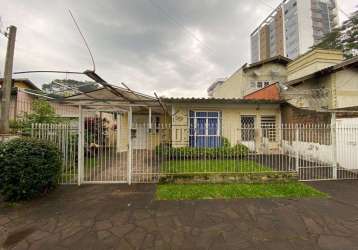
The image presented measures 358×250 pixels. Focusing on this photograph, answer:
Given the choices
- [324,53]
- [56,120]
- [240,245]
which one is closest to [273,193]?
[240,245]

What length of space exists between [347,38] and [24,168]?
2414cm

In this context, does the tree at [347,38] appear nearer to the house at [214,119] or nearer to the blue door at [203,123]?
the house at [214,119]

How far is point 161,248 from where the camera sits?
2686mm

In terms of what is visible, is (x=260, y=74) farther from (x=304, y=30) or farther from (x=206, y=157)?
(x=304, y=30)

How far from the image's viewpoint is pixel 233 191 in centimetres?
498

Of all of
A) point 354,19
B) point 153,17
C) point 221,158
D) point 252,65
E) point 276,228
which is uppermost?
point 354,19

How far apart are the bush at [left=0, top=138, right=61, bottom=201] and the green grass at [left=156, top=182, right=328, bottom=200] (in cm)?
296

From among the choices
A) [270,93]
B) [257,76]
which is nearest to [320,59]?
[270,93]

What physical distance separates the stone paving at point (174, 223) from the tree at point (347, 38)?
17172 millimetres

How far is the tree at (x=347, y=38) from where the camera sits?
15.2 meters

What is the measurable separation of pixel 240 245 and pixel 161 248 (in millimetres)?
1239

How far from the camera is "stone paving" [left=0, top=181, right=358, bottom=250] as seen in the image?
110 inches

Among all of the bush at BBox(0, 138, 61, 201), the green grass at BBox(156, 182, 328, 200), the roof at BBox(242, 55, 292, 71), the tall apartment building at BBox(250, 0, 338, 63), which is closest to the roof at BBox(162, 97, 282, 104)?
the green grass at BBox(156, 182, 328, 200)

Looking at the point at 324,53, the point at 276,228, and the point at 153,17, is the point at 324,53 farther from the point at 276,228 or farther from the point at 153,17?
the point at 276,228
